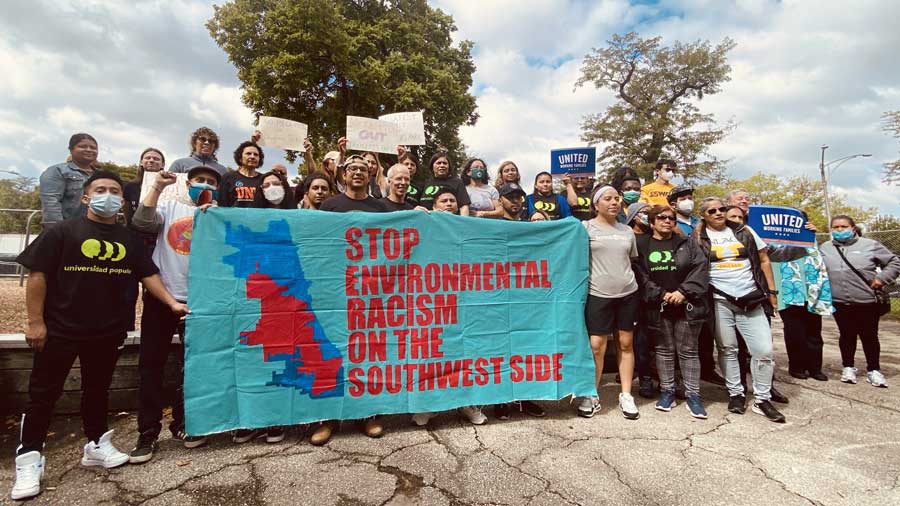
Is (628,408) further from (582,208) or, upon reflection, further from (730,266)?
(582,208)

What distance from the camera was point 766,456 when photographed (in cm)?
281

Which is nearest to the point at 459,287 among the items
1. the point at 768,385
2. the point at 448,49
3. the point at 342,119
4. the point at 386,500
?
the point at 386,500

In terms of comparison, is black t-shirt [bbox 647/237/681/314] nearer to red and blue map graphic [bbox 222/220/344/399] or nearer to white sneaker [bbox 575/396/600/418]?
white sneaker [bbox 575/396/600/418]

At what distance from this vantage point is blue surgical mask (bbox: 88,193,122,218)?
99.9 inches

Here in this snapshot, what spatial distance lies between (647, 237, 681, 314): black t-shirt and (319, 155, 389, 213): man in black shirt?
239 cm

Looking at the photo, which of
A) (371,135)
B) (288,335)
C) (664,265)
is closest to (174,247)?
(288,335)

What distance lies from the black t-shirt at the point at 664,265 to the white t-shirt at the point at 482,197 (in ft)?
5.96

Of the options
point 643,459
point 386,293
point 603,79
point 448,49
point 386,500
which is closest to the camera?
point 386,500

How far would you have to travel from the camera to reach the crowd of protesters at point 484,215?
97.3 inches

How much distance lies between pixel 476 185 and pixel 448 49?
17861 millimetres

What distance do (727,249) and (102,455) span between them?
481 cm

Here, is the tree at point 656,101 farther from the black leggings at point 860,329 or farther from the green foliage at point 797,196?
the black leggings at point 860,329

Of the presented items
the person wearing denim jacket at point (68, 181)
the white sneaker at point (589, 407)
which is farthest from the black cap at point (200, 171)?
the white sneaker at point (589, 407)

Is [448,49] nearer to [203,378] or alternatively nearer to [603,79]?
[603,79]
